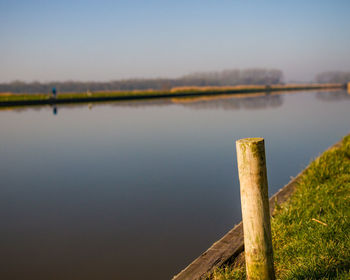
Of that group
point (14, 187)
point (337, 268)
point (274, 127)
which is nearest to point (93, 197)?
point (14, 187)

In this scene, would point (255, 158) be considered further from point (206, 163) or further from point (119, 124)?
point (119, 124)

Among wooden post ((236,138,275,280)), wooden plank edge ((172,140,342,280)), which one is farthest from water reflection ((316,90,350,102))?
wooden post ((236,138,275,280))

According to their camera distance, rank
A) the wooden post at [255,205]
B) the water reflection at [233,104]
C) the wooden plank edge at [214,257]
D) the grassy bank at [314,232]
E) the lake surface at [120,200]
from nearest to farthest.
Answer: the wooden post at [255,205]
the grassy bank at [314,232]
the wooden plank edge at [214,257]
the lake surface at [120,200]
the water reflection at [233,104]

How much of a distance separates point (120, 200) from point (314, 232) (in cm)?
350

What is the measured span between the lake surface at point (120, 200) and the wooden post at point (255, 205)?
1571 mm

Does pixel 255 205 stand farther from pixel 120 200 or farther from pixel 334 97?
pixel 334 97

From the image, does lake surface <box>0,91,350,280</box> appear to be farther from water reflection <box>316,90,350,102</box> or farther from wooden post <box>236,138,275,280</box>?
water reflection <box>316,90,350,102</box>

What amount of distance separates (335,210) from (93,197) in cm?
400

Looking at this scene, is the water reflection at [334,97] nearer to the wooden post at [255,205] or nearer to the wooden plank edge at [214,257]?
the wooden plank edge at [214,257]

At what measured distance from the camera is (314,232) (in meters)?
3.32

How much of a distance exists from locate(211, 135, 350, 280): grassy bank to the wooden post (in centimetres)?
40

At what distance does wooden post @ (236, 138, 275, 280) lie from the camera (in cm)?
225

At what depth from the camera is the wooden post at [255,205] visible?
88.4 inches

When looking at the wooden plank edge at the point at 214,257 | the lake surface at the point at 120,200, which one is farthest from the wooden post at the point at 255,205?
the lake surface at the point at 120,200
